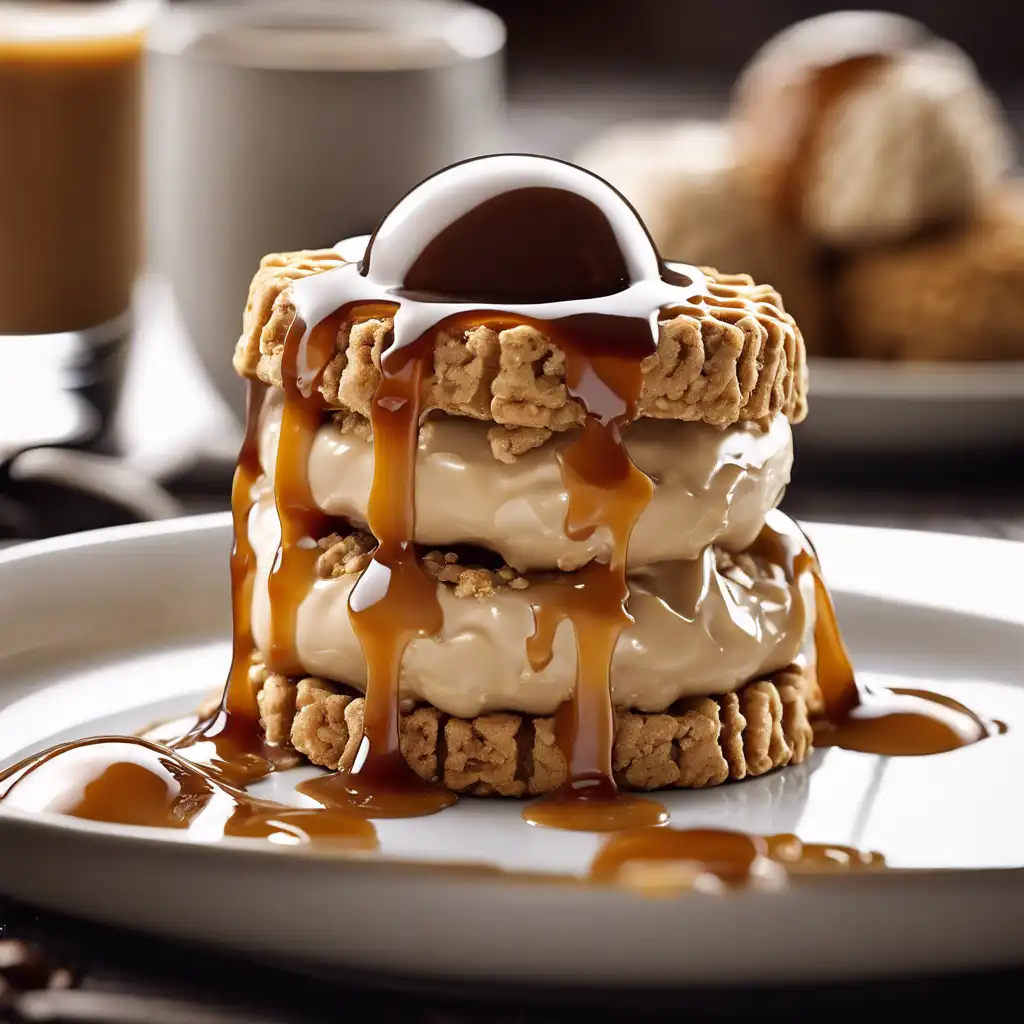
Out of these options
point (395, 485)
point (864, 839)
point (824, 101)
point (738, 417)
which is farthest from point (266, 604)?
point (824, 101)

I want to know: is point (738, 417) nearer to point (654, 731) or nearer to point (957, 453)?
point (654, 731)

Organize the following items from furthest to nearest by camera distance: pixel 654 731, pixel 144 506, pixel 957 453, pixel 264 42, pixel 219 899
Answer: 1. pixel 264 42
2. pixel 957 453
3. pixel 144 506
4. pixel 654 731
5. pixel 219 899

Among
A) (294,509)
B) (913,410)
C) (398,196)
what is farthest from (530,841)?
(398,196)

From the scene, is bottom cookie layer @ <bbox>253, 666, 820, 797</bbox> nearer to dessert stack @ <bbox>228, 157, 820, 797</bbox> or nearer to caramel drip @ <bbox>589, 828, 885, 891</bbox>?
dessert stack @ <bbox>228, 157, 820, 797</bbox>

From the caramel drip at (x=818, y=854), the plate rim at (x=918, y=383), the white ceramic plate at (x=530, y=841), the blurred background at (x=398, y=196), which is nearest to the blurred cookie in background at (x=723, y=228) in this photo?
the blurred background at (x=398, y=196)

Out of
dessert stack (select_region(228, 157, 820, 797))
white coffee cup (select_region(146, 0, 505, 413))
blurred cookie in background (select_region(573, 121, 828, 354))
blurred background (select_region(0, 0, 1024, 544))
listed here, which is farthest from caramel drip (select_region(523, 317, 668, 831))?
blurred cookie in background (select_region(573, 121, 828, 354))

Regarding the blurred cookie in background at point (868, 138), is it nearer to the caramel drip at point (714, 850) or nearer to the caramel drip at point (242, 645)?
the caramel drip at point (242, 645)
